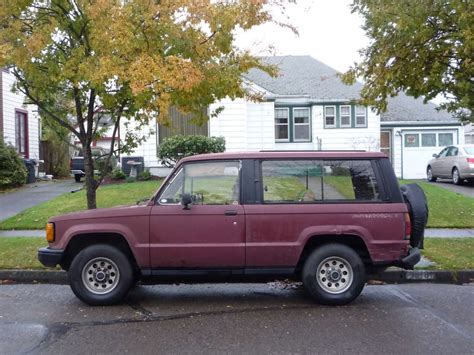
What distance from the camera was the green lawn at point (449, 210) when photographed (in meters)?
11.7

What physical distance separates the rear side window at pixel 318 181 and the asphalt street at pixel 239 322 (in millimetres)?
1322

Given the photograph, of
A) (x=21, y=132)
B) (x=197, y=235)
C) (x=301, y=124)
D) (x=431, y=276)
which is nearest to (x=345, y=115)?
(x=301, y=124)

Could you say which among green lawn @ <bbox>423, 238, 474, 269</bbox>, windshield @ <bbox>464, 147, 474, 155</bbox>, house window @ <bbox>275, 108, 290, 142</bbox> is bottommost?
green lawn @ <bbox>423, 238, 474, 269</bbox>

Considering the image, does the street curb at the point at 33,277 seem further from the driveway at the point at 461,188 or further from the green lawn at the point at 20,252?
the driveway at the point at 461,188

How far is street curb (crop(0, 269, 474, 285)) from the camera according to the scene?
7.91m

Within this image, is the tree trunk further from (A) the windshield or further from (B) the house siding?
(A) the windshield

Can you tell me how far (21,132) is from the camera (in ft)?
78.5

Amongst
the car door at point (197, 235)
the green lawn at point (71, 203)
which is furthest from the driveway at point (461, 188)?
the car door at point (197, 235)

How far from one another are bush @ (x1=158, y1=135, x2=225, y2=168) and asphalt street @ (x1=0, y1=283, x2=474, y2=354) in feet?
39.5

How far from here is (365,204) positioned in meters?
6.45

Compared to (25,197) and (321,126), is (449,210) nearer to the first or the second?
(321,126)

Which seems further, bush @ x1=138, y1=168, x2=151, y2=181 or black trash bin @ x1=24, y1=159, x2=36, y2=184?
black trash bin @ x1=24, y1=159, x2=36, y2=184

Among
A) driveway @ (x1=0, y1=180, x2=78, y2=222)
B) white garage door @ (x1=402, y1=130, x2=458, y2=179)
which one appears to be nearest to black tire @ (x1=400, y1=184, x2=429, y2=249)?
driveway @ (x1=0, y1=180, x2=78, y2=222)

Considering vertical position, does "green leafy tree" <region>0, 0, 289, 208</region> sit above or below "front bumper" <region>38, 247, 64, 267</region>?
above
